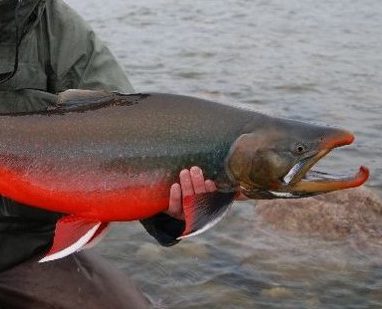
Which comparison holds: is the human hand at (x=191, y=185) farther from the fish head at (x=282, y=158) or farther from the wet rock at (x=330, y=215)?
the wet rock at (x=330, y=215)

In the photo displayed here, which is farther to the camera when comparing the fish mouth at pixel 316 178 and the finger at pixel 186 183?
the finger at pixel 186 183

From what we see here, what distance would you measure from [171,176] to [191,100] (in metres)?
0.30

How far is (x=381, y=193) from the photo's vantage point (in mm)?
5594

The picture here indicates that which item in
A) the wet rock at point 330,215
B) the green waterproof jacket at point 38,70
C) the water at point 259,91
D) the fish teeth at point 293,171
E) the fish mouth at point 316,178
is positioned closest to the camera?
the fish mouth at point 316,178

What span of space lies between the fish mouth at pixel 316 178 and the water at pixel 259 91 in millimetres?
1806

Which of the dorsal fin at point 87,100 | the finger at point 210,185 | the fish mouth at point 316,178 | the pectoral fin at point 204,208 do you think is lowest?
the pectoral fin at point 204,208

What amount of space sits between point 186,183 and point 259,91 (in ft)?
20.8

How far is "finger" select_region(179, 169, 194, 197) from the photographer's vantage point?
255 centimetres

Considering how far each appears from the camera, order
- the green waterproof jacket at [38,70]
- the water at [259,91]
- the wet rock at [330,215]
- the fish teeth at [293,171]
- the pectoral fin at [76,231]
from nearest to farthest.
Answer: the fish teeth at [293,171] → the pectoral fin at [76,231] → the green waterproof jacket at [38,70] → the water at [259,91] → the wet rock at [330,215]

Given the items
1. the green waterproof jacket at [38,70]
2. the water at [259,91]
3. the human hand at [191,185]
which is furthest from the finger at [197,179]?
the water at [259,91]

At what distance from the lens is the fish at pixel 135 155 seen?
254 centimetres

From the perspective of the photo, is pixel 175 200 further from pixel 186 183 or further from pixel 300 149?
pixel 300 149

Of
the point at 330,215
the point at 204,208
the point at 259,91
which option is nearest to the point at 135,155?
the point at 204,208

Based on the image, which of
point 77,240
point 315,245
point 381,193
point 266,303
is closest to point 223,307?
point 266,303
